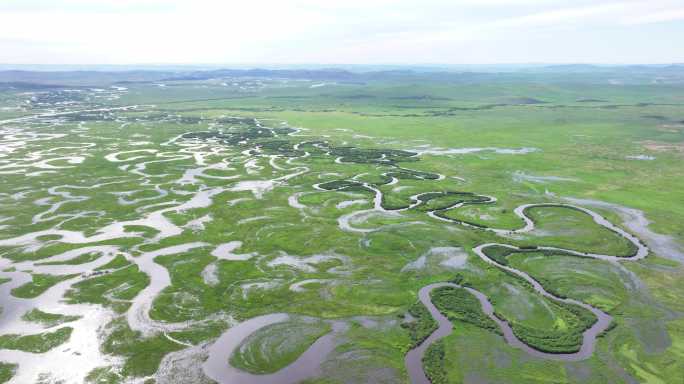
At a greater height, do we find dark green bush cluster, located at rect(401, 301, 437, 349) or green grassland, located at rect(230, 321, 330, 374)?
dark green bush cluster, located at rect(401, 301, 437, 349)

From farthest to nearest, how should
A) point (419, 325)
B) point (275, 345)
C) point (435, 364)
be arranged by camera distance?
point (419, 325), point (275, 345), point (435, 364)

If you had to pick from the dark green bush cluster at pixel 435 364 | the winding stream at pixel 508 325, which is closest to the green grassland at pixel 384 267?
the dark green bush cluster at pixel 435 364

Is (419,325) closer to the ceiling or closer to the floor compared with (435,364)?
closer to the ceiling

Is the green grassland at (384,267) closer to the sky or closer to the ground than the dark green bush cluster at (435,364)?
closer to the sky

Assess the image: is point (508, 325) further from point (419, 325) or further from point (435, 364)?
point (435, 364)

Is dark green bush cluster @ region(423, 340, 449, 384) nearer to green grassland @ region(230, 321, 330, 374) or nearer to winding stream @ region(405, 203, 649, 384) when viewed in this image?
winding stream @ region(405, 203, 649, 384)

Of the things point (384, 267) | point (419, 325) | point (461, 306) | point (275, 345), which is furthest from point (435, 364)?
point (384, 267)

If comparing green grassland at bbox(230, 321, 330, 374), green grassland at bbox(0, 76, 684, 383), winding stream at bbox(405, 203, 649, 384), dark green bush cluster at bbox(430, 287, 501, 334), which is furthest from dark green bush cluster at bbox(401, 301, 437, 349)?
green grassland at bbox(230, 321, 330, 374)

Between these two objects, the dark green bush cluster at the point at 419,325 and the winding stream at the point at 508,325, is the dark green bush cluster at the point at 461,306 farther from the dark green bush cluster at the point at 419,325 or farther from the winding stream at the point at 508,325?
the dark green bush cluster at the point at 419,325

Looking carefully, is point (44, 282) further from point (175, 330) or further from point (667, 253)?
point (667, 253)

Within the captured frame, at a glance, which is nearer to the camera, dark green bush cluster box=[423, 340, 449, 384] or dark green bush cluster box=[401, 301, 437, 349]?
dark green bush cluster box=[423, 340, 449, 384]

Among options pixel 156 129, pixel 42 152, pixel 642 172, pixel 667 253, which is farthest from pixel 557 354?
pixel 156 129
